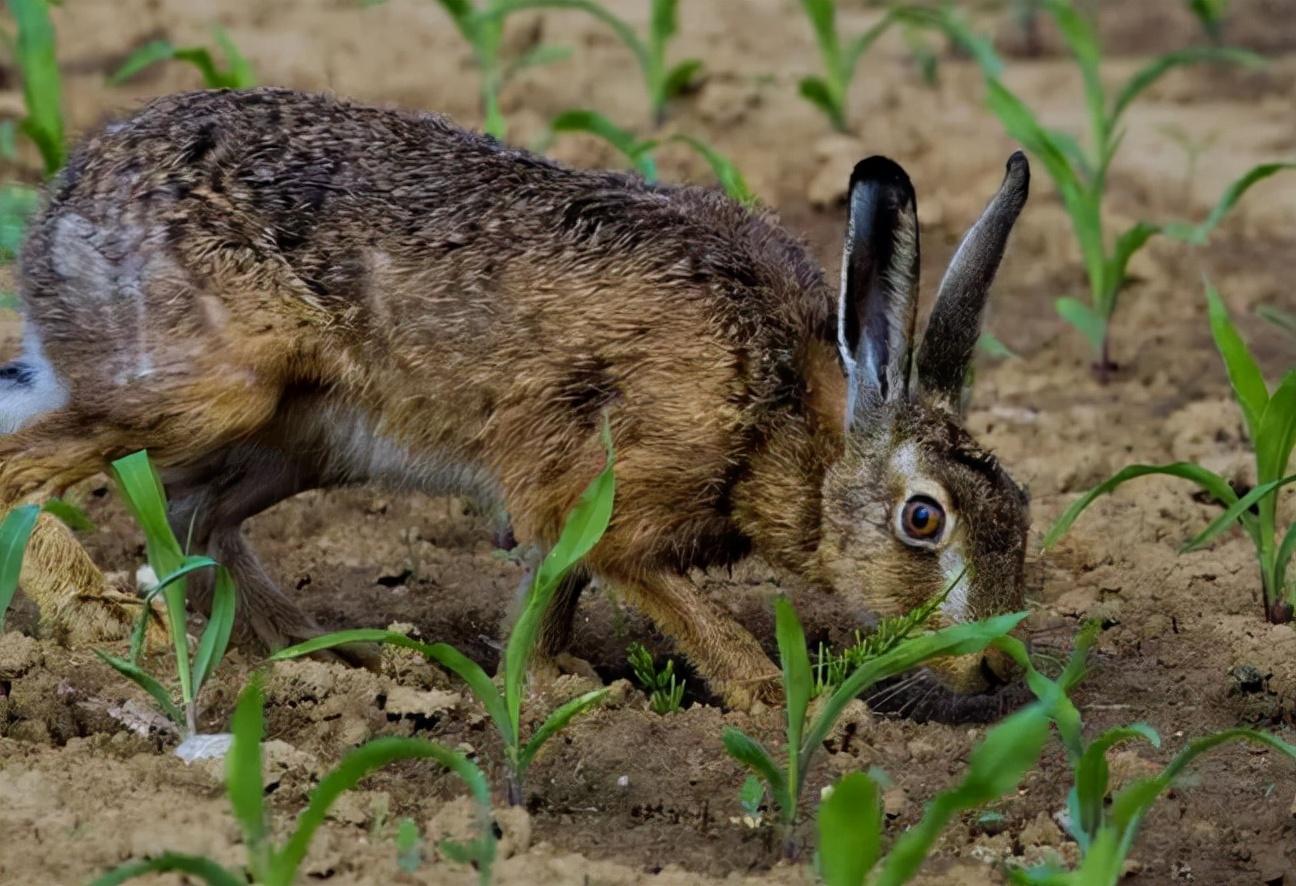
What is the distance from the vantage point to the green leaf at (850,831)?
3996 mm

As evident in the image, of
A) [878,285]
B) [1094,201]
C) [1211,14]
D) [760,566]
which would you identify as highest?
[1211,14]

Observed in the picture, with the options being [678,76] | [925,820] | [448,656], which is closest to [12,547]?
[448,656]

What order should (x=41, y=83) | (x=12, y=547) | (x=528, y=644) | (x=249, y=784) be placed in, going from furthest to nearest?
(x=41, y=83)
(x=12, y=547)
(x=528, y=644)
(x=249, y=784)

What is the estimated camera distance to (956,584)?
5.70m

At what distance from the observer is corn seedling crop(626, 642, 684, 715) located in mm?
5730

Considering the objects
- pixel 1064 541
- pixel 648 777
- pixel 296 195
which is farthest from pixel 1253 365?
pixel 296 195

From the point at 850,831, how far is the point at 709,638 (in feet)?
6.31

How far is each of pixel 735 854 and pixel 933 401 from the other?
1.62m

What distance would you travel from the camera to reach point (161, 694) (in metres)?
5.10

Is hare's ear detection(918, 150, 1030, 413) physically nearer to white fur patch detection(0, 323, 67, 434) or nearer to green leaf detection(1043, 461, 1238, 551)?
green leaf detection(1043, 461, 1238, 551)

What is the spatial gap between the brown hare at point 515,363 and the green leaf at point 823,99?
3.96 meters

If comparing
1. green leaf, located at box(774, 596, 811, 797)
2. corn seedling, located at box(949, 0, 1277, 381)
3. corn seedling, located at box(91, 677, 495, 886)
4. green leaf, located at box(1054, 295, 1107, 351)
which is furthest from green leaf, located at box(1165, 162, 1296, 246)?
corn seedling, located at box(91, 677, 495, 886)

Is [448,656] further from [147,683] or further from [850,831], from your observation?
[850,831]

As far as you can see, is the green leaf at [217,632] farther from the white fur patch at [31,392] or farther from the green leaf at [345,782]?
the white fur patch at [31,392]
